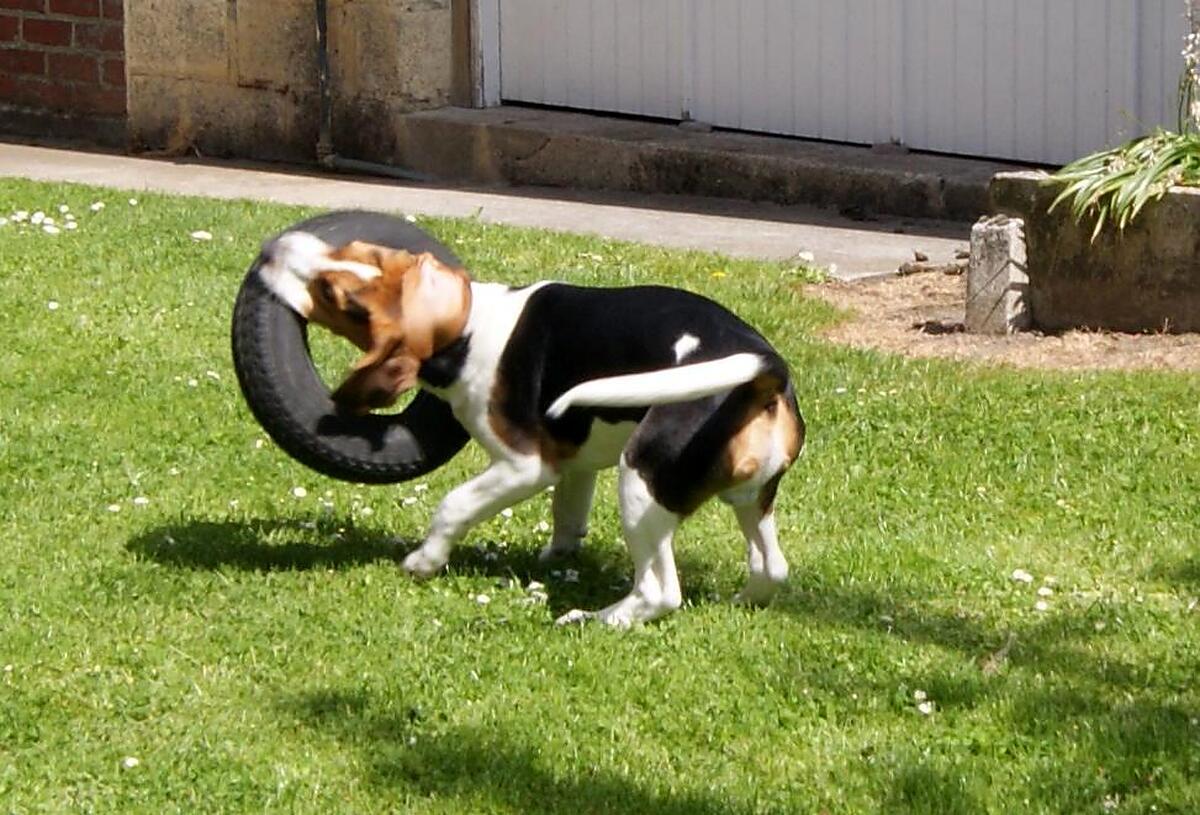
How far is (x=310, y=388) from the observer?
567 cm

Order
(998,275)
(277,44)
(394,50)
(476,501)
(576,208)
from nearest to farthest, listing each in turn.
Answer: (476,501), (998,275), (576,208), (394,50), (277,44)

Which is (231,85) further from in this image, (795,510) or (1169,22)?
(795,510)

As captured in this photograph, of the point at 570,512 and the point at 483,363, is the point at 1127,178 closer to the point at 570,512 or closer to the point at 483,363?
the point at 570,512

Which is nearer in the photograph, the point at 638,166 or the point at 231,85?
the point at 638,166

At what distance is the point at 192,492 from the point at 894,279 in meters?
3.88

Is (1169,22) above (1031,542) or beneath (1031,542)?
above

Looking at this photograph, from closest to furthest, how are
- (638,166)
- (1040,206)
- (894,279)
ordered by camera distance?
(1040,206) < (894,279) < (638,166)

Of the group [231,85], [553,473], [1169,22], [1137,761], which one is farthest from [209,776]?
[231,85]

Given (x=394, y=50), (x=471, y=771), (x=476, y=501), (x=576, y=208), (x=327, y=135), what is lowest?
(x=471, y=771)

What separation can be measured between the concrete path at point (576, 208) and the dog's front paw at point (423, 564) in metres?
4.06

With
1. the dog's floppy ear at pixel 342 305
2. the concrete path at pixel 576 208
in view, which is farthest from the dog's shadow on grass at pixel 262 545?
the concrete path at pixel 576 208

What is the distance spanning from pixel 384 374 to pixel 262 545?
0.80 meters

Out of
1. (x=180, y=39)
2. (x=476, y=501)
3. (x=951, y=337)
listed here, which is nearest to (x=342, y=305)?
(x=476, y=501)

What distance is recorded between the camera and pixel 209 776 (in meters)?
4.60
